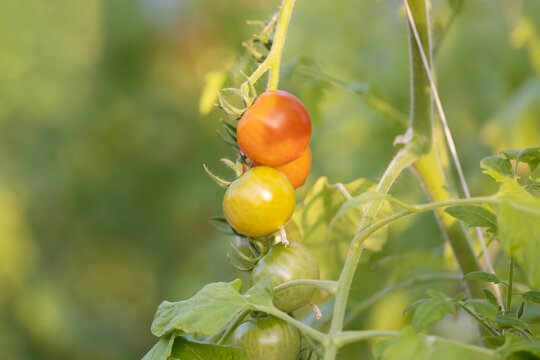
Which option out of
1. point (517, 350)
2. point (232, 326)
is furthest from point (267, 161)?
point (517, 350)

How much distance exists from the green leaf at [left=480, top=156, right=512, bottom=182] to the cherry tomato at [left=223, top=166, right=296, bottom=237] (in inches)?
5.9

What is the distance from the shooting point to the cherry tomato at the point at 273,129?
0.44m

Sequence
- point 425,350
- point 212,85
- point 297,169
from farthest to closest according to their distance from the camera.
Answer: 1. point 212,85
2. point 297,169
3. point 425,350

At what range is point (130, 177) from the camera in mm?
2170

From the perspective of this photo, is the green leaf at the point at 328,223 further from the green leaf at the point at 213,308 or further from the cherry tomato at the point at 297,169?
the green leaf at the point at 213,308

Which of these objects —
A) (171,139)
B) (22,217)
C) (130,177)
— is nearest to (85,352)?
(22,217)

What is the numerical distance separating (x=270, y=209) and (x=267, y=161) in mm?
53

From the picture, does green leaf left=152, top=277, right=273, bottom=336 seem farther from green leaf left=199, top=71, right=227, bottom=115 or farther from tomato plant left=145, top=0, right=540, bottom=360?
green leaf left=199, top=71, right=227, bottom=115

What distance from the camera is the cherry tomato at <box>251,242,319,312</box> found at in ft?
1.32

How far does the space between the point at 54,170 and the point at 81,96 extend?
32 cm

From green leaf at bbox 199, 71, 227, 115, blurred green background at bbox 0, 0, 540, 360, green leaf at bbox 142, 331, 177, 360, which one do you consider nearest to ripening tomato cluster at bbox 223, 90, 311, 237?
green leaf at bbox 142, 331, 177, 360

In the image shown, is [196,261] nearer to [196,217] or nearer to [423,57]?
[196,217]

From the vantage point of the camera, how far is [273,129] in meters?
0.43

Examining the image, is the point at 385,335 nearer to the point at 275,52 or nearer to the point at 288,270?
the point at 288,270
